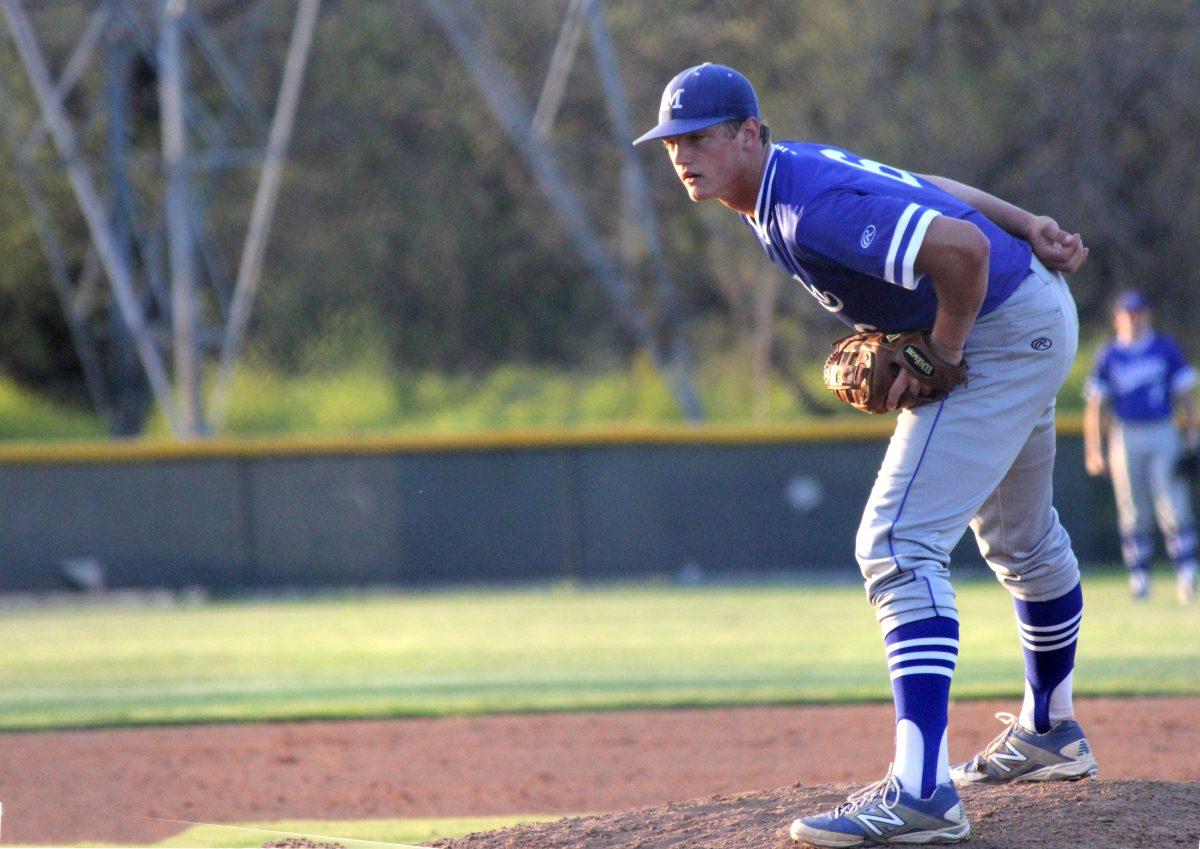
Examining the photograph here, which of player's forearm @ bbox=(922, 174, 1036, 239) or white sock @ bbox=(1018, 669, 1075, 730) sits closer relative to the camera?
player's forearm @ bbox=(922, 174, 1036, 239)

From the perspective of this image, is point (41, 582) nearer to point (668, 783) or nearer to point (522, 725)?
point (522, 725)

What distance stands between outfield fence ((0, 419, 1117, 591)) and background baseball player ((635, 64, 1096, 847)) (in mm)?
8787

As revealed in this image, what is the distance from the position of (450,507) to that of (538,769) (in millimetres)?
7327

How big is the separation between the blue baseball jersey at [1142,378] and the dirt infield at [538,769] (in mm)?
4046

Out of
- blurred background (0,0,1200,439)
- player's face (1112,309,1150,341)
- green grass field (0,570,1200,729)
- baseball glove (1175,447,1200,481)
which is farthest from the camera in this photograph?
blurred background (0,0,1200,439)

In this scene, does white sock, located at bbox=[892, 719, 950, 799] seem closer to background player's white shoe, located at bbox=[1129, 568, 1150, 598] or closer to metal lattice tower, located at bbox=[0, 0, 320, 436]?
background player's white shoe, located at bbox=[1129, 568, 1150, 598]

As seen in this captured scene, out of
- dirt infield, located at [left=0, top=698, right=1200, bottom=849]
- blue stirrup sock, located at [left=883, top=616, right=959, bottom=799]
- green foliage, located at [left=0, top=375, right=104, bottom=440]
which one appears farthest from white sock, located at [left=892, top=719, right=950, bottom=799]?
green foliage, located at [left=0, top=375, right=104, bottom=440]

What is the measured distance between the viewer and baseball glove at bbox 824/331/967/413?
321cm

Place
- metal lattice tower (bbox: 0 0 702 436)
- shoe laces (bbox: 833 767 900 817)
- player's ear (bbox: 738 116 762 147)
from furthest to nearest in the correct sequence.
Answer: metal lattice tower (bbox: 0 0 702 436) → player's ear (bbox: 738 116 762 147) → shoe laces (bbox: 833 767 900 817)

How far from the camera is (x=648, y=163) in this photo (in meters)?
20.9

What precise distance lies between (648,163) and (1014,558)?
17.8 meters

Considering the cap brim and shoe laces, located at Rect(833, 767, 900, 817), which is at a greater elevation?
the cap brim

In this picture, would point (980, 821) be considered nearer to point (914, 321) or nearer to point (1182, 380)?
point (914, 321)

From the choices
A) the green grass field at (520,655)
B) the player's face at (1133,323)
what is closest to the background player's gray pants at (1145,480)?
the green grass field at (520,655)
